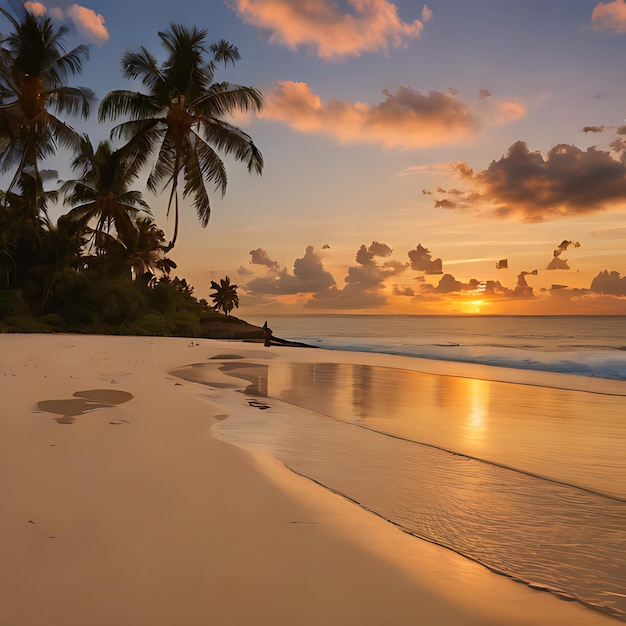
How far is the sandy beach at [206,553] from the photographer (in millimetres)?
2098

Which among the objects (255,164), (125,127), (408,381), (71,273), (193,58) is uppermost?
(193,58)

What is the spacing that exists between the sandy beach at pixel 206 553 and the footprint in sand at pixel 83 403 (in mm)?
1076

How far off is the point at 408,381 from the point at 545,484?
8.32 meters

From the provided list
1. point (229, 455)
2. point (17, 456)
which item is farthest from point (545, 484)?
point (17, 456)

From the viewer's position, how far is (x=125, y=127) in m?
22.8

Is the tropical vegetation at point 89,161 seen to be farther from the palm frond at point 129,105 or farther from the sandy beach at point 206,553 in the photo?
the sandy beach at point 206,553

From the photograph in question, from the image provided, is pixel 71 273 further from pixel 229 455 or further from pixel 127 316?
pixel 229 455

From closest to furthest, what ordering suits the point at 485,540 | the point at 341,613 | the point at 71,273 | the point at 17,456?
1. the point at 341,613
2. the point at 485,540
3. the point at 17,456
4. the point at 71,273

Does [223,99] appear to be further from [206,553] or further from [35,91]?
[206,553]

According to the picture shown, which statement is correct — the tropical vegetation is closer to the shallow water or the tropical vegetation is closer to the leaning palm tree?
the leaning palm tree

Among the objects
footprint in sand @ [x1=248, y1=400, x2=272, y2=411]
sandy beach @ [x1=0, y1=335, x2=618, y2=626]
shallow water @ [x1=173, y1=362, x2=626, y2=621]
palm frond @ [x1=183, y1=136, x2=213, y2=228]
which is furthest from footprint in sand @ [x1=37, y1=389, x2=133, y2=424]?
palm frond @ [x1=183, y1=136, x2=213, y2=228]

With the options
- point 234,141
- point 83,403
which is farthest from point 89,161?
point 83,403

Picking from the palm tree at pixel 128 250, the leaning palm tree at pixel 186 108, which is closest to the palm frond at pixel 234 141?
the leaning palm tree at pixel 186 108

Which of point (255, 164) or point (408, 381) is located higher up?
point (255, 164)
